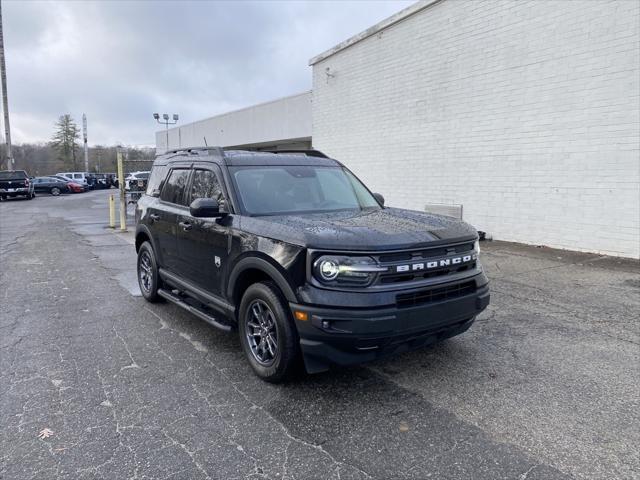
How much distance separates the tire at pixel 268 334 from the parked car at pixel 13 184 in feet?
107

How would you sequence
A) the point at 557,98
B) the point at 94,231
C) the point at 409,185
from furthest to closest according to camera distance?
1. the point at 94,231
2. the point at 409,185
3. the point at 557,98

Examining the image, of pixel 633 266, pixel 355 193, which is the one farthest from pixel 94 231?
pixel 633 266

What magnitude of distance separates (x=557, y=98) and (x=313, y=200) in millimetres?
7478

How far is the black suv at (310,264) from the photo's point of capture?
3.17m

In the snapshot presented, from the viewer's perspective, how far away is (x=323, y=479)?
256cm

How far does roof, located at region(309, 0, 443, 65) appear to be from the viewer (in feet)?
40.4

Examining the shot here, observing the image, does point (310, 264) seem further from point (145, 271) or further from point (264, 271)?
point (145, 271)

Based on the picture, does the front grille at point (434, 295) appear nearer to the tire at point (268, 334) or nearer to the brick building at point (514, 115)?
the tire at point (268, 334)

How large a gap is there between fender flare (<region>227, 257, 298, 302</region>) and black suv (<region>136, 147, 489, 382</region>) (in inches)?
0.5

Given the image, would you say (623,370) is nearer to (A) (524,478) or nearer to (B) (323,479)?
(A) (524,478)

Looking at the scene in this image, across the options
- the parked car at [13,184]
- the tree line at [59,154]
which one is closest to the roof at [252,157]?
the parked car at [13,184]

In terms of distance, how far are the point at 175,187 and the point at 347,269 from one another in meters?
3.05

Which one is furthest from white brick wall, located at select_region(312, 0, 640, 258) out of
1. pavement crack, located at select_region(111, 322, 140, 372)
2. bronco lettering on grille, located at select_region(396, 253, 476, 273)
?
pavement crack, located at select_region(111, 322, 140, 372)

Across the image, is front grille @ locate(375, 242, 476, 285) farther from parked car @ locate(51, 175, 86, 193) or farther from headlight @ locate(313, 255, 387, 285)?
parked car @ locate(51, 175, 86, 193)
